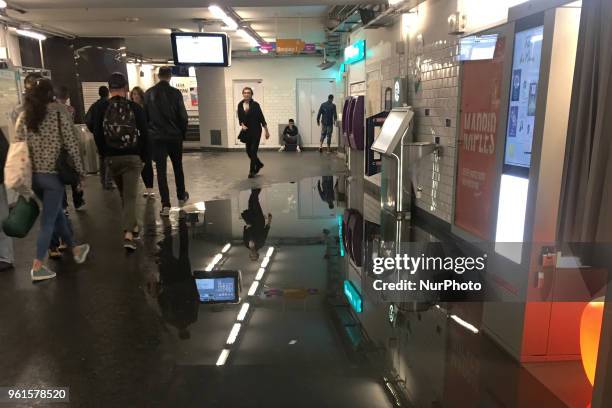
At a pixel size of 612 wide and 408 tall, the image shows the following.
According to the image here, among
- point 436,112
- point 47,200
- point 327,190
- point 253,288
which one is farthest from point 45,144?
point 327,190

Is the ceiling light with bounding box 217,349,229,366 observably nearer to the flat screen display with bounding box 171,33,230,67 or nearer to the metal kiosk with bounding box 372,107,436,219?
the metal kiosk with bounding box 372,107,436,219

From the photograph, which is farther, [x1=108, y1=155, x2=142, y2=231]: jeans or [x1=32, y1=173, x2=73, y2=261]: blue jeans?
[x1=108, y1=155, x2=142, y2=231]: jeans

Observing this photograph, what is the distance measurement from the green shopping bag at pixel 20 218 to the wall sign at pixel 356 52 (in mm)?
6685

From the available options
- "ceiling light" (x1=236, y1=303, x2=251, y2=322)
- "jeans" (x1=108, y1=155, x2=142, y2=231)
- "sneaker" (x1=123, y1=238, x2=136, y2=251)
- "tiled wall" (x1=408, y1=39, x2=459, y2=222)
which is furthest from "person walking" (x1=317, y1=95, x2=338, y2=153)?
"ceiling light" (x1=236, y1=303, x2=251, y2=322)

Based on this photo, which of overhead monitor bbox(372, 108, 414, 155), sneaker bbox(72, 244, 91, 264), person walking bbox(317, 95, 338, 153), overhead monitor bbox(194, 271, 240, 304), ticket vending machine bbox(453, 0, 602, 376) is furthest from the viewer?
person walking bbox(317, 95, 338, 153)

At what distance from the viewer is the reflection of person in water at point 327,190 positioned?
23.7ft

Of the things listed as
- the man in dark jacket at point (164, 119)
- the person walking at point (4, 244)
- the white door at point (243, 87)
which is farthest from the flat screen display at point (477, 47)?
the white door at point (243, 87)

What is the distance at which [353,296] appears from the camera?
343 cm

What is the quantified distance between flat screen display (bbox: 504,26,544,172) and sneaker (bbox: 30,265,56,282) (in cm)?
382

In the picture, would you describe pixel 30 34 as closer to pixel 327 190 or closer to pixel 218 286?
pixel 327 190

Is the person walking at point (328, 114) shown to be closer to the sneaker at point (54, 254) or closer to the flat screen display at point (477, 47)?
the flat screen display at point (477, 47)

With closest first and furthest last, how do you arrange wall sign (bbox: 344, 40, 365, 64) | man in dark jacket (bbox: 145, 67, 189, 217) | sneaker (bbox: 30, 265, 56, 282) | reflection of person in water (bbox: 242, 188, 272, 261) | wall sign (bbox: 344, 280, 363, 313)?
wall sign (bbox: 344, 280, 363, 313) < sneaker (bbox: 30, 265, 56, 282) < reflection of person in water (bbox: 242, 188, 272, 261) < man in dark jacket (bbox: 145, 67, 189, 217) < wall sign (bbox: 344, 40, 365, 64)

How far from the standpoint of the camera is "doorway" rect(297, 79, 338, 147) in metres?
15.6

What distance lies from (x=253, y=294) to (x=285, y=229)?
2.00 metres
